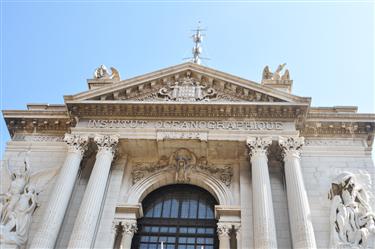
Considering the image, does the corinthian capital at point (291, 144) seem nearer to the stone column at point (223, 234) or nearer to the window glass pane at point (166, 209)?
the stone column at point (223, 234)

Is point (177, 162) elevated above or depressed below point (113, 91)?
below

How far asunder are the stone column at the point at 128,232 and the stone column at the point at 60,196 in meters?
2.61

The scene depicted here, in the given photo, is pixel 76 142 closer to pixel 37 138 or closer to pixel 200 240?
pixel 37 138

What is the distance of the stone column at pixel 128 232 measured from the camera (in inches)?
675

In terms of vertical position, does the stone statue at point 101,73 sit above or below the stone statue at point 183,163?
above

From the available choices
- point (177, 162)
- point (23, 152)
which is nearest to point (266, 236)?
point (177, 162)

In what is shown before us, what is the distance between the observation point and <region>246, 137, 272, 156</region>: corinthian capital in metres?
18.4

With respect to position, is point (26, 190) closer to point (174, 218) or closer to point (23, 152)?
point (23, 152)

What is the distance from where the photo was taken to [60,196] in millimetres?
17078

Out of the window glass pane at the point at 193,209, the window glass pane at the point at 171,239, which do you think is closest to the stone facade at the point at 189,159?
the window glass pane at the point at 193,209

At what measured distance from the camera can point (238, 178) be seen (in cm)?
1931

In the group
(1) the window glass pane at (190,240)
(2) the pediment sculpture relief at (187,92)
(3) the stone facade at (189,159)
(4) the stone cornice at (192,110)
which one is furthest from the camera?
(2) the pediment sculpture relief at (187,92)

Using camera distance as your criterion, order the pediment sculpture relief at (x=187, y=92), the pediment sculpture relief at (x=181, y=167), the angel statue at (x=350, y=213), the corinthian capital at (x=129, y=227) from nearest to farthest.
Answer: the angel statue at (x=350, y=213), the corinthian capital at (x=129, y=227), the pediment sculpture relief at (x=181, y=167), the pediment sculpture relief at (x=187, y=92)

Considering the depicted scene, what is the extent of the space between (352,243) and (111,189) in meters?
10.3
